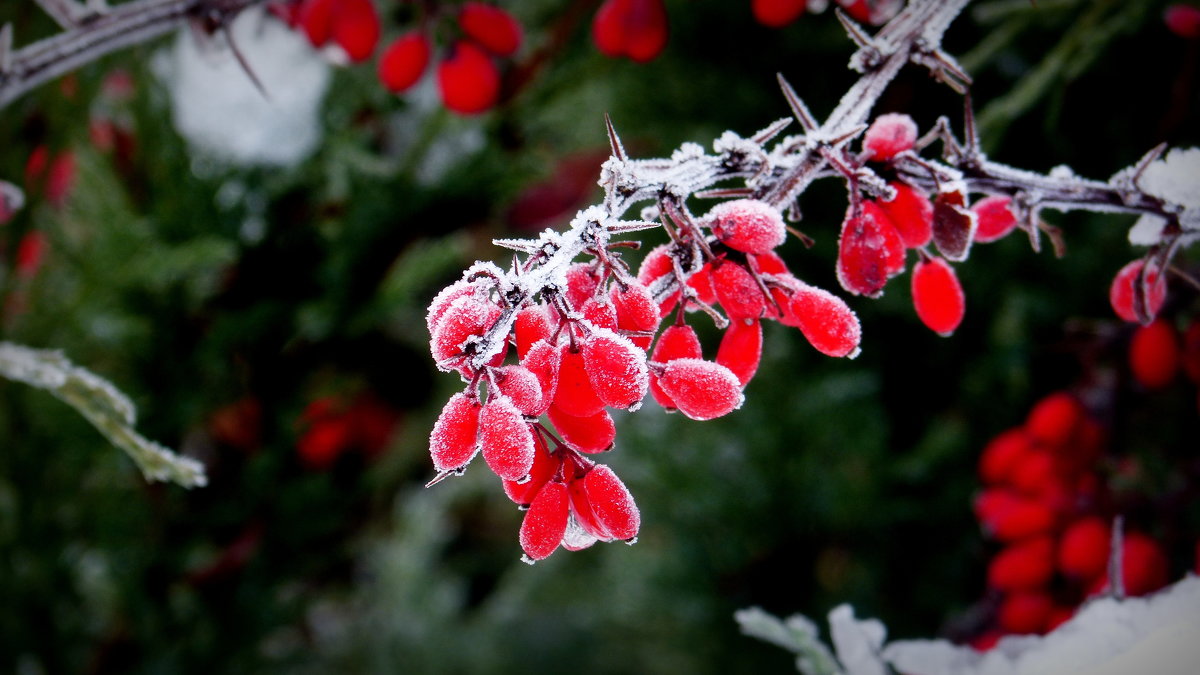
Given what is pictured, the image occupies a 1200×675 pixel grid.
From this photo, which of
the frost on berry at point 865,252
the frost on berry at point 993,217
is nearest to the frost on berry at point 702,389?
the frost on berry at point 865,252

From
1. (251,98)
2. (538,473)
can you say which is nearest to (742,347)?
(538,473)

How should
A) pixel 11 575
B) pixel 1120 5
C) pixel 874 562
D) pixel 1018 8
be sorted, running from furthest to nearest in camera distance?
pixel 874 562 < pixel 11 575 < pixel 1120 5 < pixel 1018 8

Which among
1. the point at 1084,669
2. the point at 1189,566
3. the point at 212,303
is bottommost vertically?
the point at 1084,669

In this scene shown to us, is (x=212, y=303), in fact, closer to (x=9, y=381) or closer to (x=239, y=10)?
(x=9, y=381)

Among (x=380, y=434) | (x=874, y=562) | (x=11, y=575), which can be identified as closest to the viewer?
(x=11, y=575)

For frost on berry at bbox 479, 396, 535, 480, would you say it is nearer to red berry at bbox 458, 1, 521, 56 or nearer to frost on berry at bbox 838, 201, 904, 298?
frost on berry at bbox 838, 201, 904, 298

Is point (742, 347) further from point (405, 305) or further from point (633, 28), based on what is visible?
point (405, 305)

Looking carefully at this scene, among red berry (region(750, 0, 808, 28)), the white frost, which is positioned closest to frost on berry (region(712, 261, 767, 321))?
red berry (region(750, 0, 808, 28))

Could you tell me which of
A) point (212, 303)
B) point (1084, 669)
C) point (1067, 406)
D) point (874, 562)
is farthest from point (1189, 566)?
point (212, 303)
